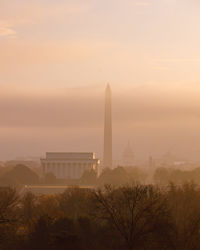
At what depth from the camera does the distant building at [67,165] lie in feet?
624

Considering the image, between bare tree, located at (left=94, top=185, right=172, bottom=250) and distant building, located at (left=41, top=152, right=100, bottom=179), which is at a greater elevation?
distant building, located at (left=41, top=152, right=100, bottom=179)

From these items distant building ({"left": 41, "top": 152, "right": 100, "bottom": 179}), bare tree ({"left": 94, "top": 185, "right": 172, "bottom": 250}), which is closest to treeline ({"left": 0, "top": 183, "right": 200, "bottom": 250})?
bare tree ({"left": 94, "top": 185, "right": 172, "bottom": 250})

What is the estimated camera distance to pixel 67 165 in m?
192

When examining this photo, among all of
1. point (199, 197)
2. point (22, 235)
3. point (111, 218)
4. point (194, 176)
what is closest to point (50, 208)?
point (199, 197)

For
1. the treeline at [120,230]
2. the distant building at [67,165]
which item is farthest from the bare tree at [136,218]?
the distant building at [67,165]

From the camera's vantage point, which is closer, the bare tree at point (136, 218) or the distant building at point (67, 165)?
the bare tree at point (136, 218)

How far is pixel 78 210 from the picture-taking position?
2601 inches

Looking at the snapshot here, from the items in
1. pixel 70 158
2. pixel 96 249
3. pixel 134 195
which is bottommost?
pixel 96 249

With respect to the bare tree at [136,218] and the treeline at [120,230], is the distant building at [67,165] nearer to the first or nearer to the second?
the treeline at [120,230]

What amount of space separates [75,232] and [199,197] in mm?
22798

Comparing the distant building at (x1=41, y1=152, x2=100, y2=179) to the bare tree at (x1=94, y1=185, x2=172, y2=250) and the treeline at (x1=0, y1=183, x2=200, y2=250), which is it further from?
the bare tree at (x1=94, y1=185, x2=172, y2=250)

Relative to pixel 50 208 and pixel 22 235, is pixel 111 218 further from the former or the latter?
pixel 50 208

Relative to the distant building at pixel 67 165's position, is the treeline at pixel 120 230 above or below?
below

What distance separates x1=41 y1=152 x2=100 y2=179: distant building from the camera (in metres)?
190
